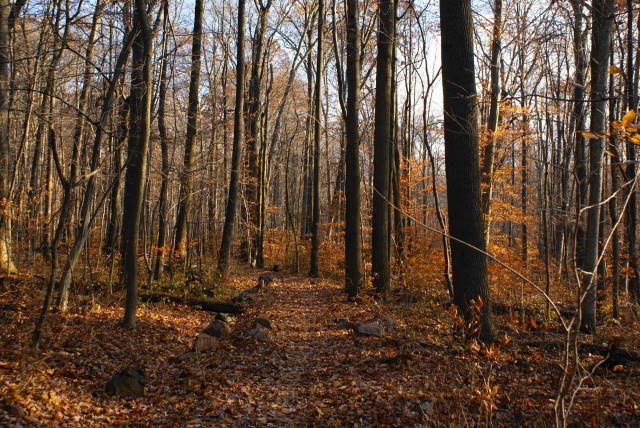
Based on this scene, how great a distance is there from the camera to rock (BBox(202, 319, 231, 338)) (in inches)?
308

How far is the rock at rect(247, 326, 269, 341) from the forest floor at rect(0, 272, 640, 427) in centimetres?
13

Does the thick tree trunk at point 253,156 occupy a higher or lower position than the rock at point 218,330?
higher

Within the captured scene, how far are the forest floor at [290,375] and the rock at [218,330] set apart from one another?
→ 169mm

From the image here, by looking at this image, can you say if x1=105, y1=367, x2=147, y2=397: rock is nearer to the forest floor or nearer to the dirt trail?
the forest floor

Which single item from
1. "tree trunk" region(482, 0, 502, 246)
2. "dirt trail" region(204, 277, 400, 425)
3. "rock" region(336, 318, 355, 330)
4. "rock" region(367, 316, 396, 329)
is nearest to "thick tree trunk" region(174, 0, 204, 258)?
"dirt trail" region(204, 277, 400, 425)

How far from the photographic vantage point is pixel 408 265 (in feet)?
42.1

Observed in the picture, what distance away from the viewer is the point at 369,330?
25.0ft

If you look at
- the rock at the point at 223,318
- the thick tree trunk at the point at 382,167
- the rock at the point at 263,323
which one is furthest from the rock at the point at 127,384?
the thick tree trunk at the point at 382,167

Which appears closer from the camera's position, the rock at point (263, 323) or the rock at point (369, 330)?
the rock at point (369, 330)

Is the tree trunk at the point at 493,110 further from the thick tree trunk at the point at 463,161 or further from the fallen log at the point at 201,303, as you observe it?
the fallen log at the point at 201,303

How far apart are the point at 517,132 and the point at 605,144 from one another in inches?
235

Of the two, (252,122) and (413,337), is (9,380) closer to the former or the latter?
(413,337)

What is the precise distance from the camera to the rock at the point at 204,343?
698cm

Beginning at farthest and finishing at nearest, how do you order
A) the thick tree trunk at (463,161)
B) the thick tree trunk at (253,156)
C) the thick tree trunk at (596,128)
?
the thick tree trunk at (253,156) → the thick tree trunk at (596,128) → the thick tree trunk at (463,161)
